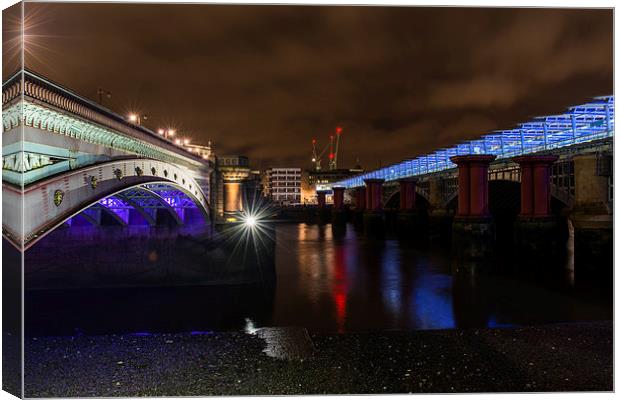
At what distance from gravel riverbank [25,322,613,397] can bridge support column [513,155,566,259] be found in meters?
15.9

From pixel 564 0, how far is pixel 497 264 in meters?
19.1

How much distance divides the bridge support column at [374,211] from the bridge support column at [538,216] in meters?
25.2

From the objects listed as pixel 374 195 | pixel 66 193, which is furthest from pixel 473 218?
pixel 374 195

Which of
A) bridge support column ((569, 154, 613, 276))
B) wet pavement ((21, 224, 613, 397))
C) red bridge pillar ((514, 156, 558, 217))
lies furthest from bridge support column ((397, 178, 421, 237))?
wet pavement ((21, 224, 613, 397))

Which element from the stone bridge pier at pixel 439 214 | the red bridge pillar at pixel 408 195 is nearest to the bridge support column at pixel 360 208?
the red bridge pillar at pixel 408 195

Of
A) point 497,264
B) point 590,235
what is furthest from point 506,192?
point 590,235

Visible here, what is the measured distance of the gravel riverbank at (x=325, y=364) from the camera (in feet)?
22.6

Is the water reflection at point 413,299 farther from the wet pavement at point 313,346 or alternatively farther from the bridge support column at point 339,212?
the bridge support column at point 339,212

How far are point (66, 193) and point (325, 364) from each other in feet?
24.8

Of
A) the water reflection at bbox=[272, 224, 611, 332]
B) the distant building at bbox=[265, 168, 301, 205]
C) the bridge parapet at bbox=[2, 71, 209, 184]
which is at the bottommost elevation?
the water reflection at bbox=[272, 224, 611, 332]

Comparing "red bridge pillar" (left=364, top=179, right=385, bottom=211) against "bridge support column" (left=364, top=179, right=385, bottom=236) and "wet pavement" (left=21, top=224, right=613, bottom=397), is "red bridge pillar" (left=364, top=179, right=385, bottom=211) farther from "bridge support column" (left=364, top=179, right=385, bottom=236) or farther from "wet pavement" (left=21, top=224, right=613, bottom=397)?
"wet pavement" (left=21, top=224, right=613, bottom=397)

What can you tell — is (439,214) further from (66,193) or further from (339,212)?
(66,193)

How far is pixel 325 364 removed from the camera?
770 centimetres

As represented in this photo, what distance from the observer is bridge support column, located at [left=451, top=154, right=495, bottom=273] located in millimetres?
24641
